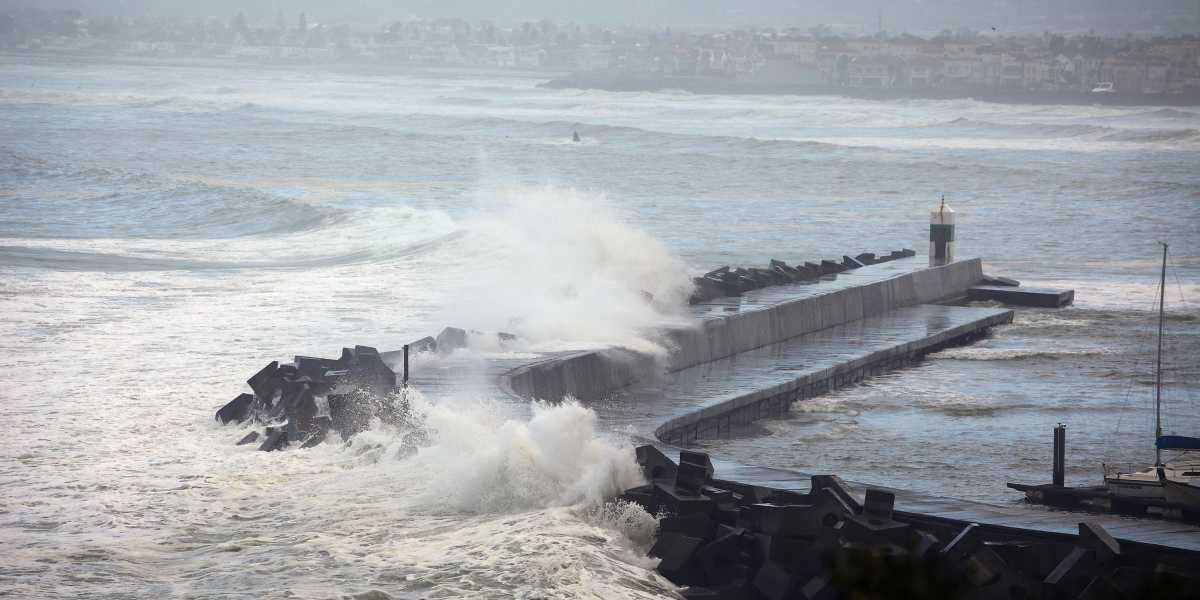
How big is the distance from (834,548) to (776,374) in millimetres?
6223

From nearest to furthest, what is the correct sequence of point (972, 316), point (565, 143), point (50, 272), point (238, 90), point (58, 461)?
1. point (58, 461)
2. point (972, 316)
3. point (50, 272)
4. point (565, 143)
5. point (238, 90)

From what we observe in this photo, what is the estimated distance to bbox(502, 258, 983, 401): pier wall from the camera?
12.3m

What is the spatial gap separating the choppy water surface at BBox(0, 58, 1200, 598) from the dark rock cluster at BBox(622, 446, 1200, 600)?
0.33 m

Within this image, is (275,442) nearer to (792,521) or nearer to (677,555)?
(677,555)

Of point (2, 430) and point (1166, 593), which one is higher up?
point (1166, 593)

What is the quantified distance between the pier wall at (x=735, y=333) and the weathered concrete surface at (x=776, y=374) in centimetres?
12

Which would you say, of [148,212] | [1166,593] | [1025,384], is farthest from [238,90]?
[1166,593]

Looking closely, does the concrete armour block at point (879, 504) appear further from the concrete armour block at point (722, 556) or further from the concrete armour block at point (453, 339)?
the concrete armour block at point (453, 339)

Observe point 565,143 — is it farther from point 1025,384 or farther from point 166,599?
point 166,599

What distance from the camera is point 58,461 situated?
410 inches

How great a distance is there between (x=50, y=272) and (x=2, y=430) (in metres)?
10.6

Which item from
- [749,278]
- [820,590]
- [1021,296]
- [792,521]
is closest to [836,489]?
[792,521]

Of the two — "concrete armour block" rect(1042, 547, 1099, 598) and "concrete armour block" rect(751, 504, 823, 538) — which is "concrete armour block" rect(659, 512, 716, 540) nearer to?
"concrete armour block" rect(751, 504, 823, 538)

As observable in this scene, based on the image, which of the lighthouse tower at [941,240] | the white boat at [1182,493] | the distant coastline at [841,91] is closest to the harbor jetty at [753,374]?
the white boat at [1182,493]
